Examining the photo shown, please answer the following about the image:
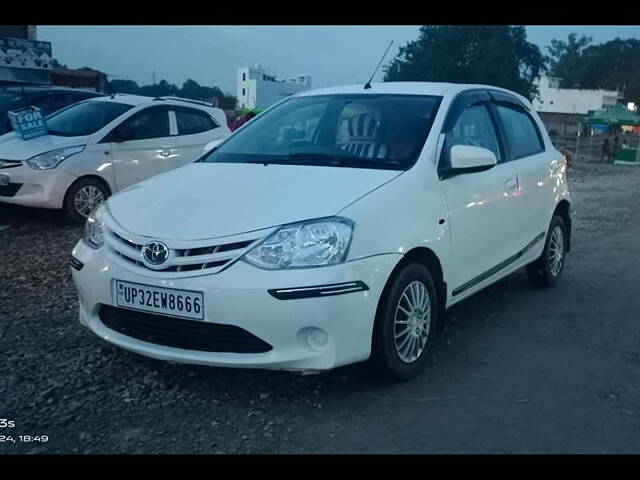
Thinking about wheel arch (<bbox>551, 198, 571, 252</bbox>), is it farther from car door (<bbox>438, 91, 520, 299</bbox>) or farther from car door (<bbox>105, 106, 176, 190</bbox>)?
car door (<bbox>105, 106, 176, 190</bbox>)

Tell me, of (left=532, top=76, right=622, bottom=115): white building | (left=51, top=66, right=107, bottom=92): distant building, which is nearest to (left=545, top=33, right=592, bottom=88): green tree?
(left=532, top=76, right=622, bottom=115): white building

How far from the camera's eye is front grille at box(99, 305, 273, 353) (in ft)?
11.2

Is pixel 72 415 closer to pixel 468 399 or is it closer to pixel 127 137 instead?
pixel 468 399

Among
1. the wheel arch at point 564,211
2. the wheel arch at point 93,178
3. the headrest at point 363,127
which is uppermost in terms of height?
the headrest at point 363,127

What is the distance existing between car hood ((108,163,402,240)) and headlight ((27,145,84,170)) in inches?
163

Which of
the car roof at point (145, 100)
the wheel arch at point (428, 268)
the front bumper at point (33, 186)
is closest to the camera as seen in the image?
the wheel arch at point (428, 268)

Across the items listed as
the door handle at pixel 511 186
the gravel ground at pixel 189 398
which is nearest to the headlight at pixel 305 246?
the gravel ground at pixel 189 398

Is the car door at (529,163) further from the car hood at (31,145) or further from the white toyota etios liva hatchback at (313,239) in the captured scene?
the car hood at (31,145)

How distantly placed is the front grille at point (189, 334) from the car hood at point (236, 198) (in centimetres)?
43

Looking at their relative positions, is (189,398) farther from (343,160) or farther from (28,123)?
(28,123)

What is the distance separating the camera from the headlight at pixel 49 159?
7947 mm

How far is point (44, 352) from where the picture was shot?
4.24 m
